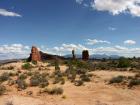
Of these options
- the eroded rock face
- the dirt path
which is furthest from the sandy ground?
the eroded rock face

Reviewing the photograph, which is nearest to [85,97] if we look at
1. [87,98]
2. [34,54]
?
[87,98]

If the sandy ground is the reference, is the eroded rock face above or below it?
above

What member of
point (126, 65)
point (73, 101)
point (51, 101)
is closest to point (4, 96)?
point (51, 101)

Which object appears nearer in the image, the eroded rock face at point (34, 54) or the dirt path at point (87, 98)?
the dirt path at point (87, 98)

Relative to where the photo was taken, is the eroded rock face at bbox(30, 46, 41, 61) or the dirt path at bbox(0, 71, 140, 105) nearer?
the dirt path at bbox(0, 71, 140, 105)

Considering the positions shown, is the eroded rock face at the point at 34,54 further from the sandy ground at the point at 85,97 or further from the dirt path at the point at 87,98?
the dirt path at the point at 87,98

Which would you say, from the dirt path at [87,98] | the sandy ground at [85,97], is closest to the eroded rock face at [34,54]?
the sandy ground at [85,97]

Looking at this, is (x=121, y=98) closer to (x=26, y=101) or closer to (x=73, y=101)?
(x=73, y=101)

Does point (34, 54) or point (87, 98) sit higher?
point (34, 54)

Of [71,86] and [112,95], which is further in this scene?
[71,86]

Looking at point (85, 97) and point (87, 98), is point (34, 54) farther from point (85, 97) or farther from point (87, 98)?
point (87, 98)

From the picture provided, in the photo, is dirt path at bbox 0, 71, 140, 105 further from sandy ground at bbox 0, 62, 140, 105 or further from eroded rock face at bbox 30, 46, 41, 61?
eroded rock face at bbox 30, 46, 41, 61

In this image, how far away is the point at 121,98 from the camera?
16.8 metres

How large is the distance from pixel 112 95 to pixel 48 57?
Answer: 241 ft
